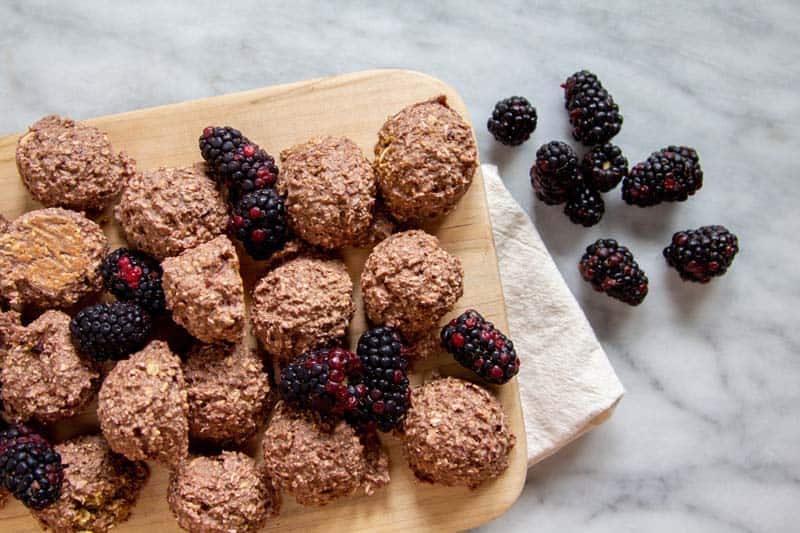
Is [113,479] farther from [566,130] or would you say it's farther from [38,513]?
[566,130]

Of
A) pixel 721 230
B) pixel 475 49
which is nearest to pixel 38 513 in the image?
pixel 475 49

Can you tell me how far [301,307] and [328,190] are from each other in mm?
365

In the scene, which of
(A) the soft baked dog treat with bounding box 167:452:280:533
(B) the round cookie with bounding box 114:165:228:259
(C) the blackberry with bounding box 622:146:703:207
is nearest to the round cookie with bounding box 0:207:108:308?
(B) the round cookie with bounding box 114:165:228:259

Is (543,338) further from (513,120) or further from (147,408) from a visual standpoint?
(147,408)

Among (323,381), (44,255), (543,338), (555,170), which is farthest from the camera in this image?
(543,338)

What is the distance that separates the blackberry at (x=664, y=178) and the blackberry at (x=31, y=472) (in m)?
2.12

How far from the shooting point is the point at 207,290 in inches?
89.6

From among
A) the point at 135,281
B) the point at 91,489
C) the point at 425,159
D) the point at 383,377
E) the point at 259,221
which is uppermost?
the point at 425,159

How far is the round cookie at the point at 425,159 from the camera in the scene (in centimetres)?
233

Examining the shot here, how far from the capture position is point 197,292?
2.25 meters

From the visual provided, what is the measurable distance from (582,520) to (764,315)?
1043 millimetres

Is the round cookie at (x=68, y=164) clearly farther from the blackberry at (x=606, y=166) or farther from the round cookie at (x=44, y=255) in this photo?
the blackberry at (x=606, y=166)

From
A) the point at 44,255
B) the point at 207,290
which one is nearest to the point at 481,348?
the point at 207,290

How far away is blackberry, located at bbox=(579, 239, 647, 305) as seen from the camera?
2699mm
